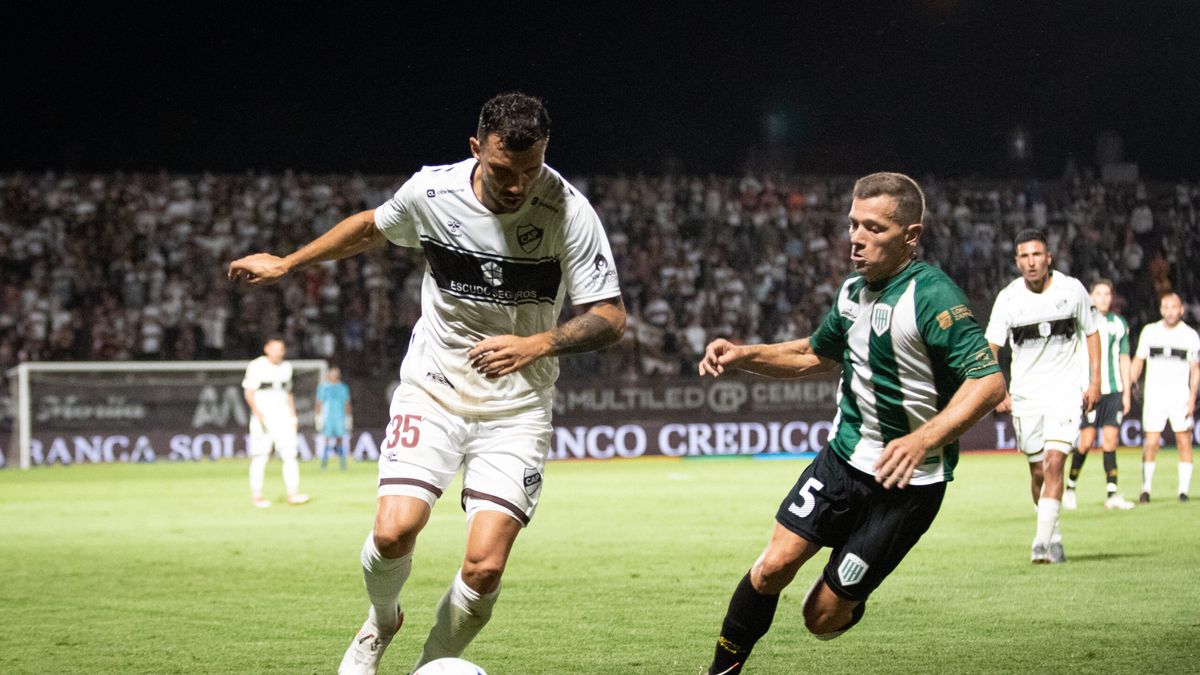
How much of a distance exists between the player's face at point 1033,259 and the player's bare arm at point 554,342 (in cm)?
567

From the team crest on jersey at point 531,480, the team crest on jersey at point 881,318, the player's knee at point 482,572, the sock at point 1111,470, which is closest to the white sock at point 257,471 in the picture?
the sock at point 1111,470

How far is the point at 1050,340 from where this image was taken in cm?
1079

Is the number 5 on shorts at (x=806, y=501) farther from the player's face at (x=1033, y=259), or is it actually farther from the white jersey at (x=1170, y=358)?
the white jersey at (x=1170, y=358)

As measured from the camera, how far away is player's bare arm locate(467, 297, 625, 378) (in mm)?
5281

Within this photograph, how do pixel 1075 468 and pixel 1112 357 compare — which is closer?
pixel 1075 468

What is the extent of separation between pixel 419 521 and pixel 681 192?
27.8 meters

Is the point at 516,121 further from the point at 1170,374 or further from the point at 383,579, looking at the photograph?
the point at 1170,374

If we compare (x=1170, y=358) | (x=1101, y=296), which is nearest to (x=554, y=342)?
(x=1101, y=296)

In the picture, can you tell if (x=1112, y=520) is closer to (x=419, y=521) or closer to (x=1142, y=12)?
(x=419, y=521)

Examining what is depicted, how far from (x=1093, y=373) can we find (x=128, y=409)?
63.8 feet

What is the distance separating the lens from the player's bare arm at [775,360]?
18.5ft

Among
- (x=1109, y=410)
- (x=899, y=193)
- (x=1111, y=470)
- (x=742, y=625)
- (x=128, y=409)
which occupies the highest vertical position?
(x=899, y=193)

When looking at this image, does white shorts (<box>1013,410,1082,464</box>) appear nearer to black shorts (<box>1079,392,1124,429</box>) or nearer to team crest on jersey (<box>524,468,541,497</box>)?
black shorts (<box>1079,392,1124,429</box>)

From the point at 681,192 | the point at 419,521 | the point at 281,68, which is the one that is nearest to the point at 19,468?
the point at 281,68
